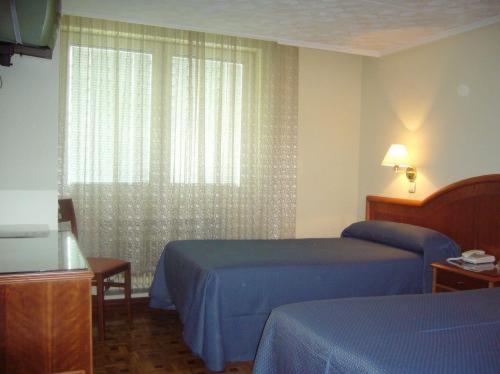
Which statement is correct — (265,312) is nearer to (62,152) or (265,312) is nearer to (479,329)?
(479,329)

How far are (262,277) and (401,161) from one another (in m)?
1.90

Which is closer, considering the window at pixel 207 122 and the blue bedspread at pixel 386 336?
the blue bedspread at pixel 386 336

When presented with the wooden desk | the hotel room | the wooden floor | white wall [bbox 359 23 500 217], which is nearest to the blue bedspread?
the hotel room

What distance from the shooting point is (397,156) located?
13.7ft

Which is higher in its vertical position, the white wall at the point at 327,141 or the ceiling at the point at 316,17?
the ceiling at the point at 316,17

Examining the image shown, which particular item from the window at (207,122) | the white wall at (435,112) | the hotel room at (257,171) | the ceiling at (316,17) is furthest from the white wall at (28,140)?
the white wall at (435,112)

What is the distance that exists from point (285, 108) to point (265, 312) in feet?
7.34

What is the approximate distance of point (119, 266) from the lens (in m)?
3.63

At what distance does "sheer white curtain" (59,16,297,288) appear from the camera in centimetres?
392

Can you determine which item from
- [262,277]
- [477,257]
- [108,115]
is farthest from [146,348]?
[477,257]

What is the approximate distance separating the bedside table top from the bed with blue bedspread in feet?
0.46

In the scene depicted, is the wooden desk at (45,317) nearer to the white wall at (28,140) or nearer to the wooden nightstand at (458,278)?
the white wall at (28,140)

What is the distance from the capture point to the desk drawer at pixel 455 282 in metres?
3.22

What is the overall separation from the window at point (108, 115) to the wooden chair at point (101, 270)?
0.36 m
